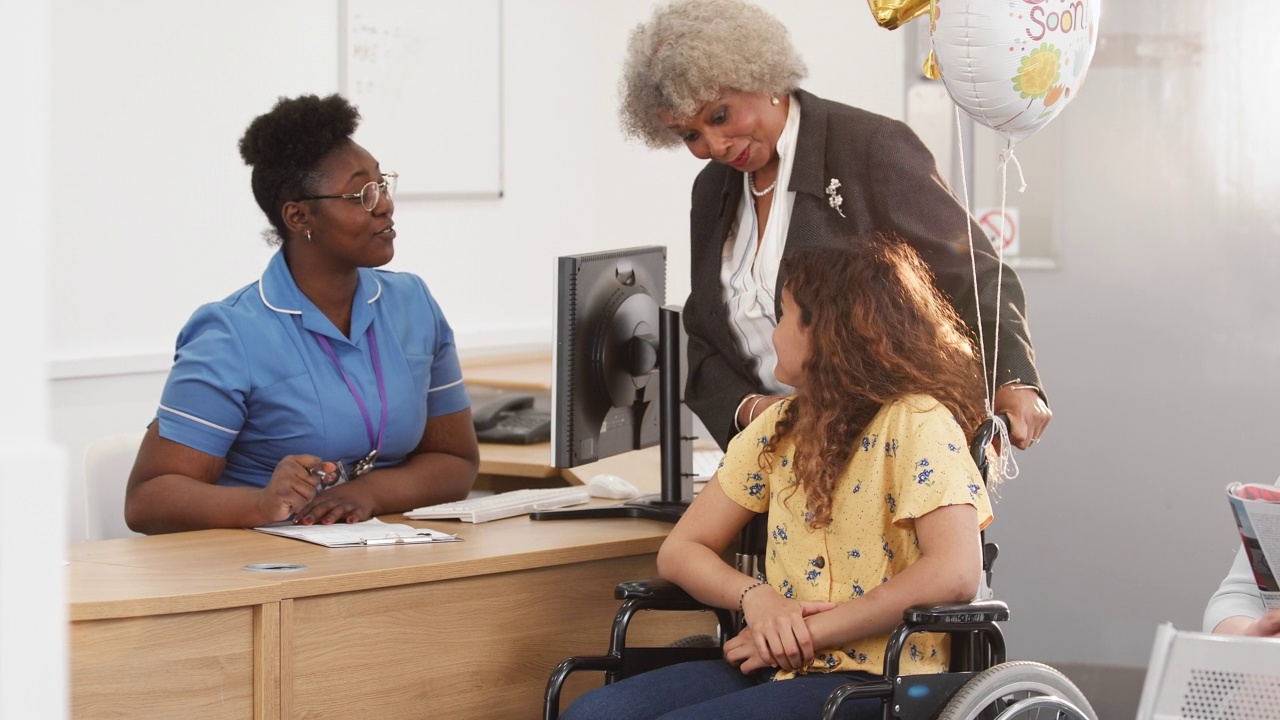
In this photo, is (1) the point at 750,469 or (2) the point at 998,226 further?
(2) the point at 998,226

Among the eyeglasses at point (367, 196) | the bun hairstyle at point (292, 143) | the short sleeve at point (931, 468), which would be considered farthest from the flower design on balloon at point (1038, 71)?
the bun hairstyle at point (292, 143)

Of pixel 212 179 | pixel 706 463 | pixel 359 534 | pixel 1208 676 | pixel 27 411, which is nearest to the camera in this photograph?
pixel 27 411

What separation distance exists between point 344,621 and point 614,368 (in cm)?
74

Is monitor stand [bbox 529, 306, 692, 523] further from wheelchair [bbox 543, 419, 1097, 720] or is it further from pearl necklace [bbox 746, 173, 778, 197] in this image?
wheelchair [bbox 543, 419, 1097, 720]

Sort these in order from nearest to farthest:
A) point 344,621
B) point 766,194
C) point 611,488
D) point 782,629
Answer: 1. point 782,629
2. point 344,621
3. point 766,194
4. point 611,488

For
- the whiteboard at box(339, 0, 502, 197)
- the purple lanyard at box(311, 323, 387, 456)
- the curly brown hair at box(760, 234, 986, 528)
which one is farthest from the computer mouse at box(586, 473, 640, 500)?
the whiteboard at box(339, 0, 502, 197)

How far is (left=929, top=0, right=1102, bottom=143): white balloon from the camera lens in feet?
6.41

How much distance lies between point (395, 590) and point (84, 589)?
16.8 inches

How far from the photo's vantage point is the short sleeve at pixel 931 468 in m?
1.83

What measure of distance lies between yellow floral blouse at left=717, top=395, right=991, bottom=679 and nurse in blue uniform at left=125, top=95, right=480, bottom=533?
0.86 metres

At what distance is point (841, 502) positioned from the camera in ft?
6.36

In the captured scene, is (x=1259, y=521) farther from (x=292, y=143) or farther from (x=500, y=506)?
(x=292, y=143)

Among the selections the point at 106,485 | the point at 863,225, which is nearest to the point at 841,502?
the point at 863,225

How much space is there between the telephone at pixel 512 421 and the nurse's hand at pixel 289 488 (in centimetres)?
105
